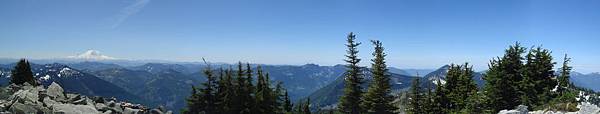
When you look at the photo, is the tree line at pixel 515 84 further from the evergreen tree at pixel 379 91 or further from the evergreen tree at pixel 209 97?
the evergreen tree at pixel 209 97

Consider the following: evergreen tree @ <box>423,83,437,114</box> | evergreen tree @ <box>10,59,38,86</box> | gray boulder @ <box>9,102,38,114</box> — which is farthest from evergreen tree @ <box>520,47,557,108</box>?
evergreen tree @ <box>10,59,38,86</box>

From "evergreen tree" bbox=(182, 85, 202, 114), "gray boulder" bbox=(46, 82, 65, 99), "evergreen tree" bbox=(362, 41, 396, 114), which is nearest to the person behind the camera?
"gray boulder" bbox=(46, 82, 65, 99)

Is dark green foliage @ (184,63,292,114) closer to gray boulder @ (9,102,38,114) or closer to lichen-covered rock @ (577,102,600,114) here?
gray boulder @ (9,102,38,114)

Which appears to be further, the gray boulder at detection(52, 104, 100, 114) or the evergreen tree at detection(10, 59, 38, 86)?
the evergreen tree at detection(10, 59, 38, 86)

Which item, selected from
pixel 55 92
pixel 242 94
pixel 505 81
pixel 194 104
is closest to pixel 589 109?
pixel 505 81

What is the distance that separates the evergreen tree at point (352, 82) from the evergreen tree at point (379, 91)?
4.65 ft

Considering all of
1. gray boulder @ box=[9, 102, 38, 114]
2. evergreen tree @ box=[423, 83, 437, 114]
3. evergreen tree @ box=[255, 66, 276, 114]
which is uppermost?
gray boulder @ box=[9, 102, 38, 114]

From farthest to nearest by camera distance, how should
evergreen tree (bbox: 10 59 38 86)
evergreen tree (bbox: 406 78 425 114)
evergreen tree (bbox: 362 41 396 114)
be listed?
1. evergreen tree (bbox: 10 59 38 86)
2. evergreen tree (bbox: 406 78 425 114)
3. evergreen tree (bbox: 362 41 396 114)

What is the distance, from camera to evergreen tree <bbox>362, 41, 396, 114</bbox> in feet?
142

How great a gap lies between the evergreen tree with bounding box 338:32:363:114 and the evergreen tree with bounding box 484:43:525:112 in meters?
11.4

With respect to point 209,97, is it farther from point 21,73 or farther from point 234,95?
point 21,73

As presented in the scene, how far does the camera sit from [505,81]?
39688 millimetres

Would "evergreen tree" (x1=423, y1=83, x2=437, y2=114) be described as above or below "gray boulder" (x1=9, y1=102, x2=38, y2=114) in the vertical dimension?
below

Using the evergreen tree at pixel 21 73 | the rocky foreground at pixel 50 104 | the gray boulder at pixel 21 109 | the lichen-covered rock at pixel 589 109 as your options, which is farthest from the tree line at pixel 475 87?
the evergreen tree at pixel 21 73
